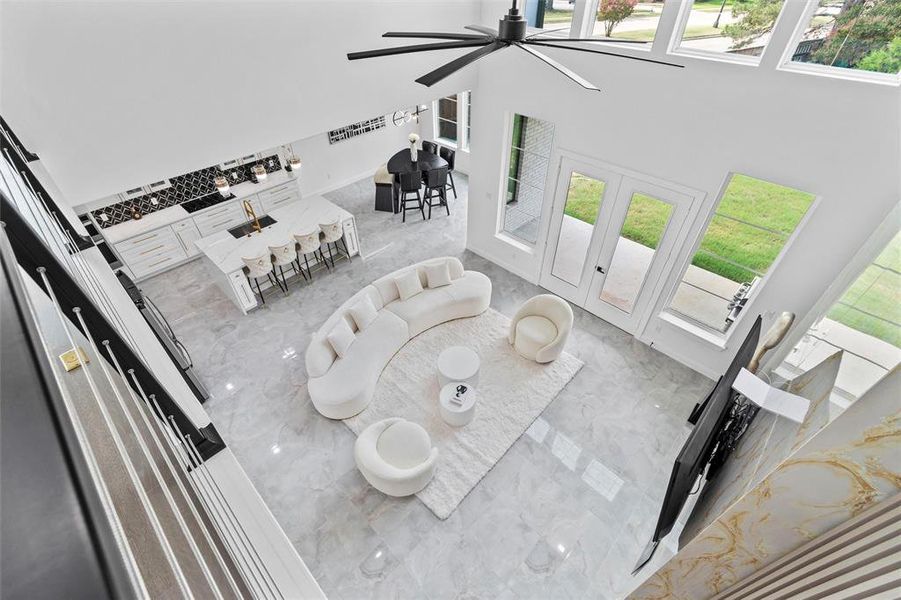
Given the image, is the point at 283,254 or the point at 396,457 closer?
the point at 396,457

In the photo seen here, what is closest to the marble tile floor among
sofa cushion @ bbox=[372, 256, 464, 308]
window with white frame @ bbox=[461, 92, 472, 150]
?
sofa cushion @ bbox=[372, 256, 464, 308]

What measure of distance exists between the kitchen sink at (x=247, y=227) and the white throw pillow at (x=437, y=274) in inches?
116

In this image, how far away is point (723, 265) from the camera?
5617 millimetres

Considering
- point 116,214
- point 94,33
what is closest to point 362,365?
point 94,33

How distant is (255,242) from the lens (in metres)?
6.43

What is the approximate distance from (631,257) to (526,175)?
1978 mm

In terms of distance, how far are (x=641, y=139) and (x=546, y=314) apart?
233 centimetres

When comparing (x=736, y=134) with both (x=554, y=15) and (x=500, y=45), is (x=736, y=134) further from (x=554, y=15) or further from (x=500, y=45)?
(x=500, y=45)

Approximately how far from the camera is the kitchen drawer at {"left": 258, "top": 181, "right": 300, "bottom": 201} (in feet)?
26.7

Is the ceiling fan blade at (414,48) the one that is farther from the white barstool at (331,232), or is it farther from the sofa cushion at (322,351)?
the white barstool at (331,232)

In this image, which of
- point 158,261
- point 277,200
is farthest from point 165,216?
point 277,200

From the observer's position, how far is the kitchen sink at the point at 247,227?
21.7 feet

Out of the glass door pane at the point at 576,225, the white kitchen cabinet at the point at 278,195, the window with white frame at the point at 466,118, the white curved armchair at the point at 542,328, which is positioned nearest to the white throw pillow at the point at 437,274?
the white curved armchair at the point at 542,328

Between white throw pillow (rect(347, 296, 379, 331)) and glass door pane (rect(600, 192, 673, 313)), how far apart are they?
3.24m
